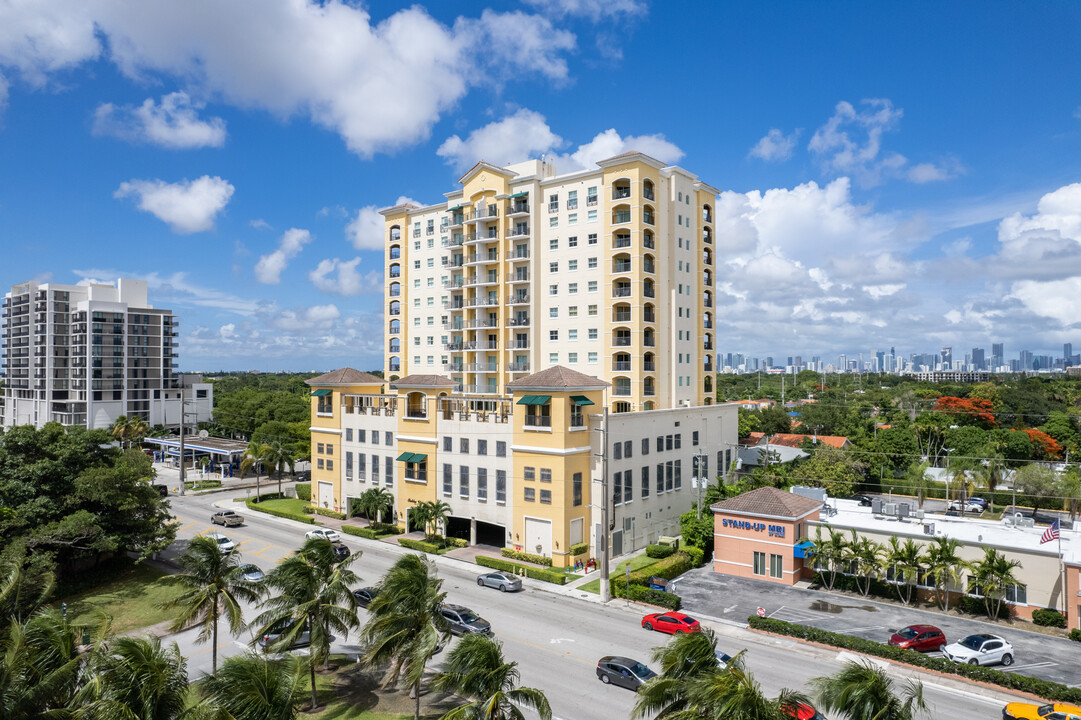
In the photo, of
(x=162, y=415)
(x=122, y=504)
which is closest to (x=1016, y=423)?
(x=122, y=504)

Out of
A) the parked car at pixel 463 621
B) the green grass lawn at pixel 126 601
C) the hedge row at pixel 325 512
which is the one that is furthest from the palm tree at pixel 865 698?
the hedge row at pixel 325 512

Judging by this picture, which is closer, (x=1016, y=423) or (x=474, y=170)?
(x=474, y=170)

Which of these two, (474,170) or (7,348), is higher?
(474,170)

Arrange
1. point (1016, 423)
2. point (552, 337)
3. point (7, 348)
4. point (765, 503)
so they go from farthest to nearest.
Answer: point (7, 348) < point (1016, 423) < point (552, 337) < point (765, 503)

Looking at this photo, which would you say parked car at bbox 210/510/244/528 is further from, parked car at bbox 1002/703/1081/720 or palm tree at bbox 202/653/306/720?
parked car at bbox 1002/703/1081/720

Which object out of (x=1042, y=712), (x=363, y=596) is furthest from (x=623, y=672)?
(x=363, y=596)

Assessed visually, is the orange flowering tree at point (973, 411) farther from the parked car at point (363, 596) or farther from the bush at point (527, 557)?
the parked car at point (363, 596)

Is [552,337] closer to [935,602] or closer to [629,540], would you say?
[629,540]

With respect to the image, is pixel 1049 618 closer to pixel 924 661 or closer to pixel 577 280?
pixel 924 661
